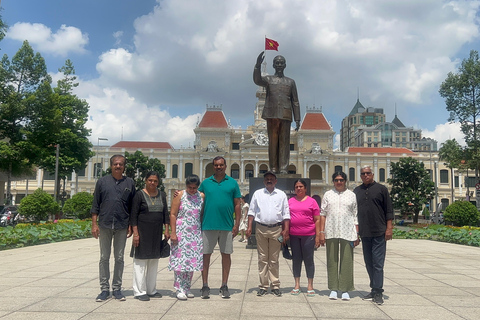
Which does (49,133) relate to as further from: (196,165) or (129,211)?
(196,165)

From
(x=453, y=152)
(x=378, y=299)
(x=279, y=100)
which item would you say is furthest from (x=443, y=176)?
(x=378, y=299)

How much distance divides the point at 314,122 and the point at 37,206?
44.8m

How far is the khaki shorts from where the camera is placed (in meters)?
4.77

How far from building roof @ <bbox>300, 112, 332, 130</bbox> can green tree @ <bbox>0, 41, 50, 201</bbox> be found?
37.5 metres

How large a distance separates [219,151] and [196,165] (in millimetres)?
3658

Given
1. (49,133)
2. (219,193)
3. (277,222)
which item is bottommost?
(277,222)

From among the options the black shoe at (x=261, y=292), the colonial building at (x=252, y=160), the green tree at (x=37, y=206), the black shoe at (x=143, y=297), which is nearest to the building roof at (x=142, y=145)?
the colonial building at (x=252, y=160)

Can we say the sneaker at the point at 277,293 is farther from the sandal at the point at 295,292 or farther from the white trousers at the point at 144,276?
the white trousers at the point at 144,276

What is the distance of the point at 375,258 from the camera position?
4738mm

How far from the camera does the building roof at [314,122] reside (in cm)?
5562

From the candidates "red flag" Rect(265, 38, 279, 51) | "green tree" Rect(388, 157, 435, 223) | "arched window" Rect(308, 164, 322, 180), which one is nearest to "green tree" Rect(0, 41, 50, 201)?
"red flag" Rect(265, 38, 279, 51)

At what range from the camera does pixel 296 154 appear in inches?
2112

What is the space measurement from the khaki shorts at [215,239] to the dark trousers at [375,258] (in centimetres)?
166

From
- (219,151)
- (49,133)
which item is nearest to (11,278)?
(49,133)
